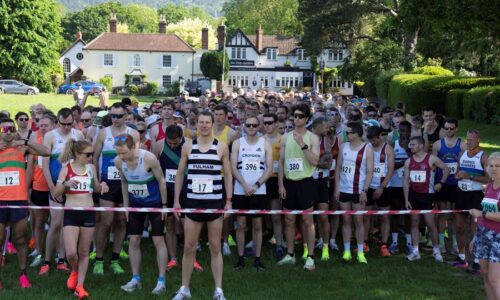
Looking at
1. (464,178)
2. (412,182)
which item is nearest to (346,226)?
(412,182)

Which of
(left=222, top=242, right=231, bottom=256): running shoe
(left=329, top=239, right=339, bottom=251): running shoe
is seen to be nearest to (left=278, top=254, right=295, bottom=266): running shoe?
(left=222, top=242, right=231, bottom=256): running shoe

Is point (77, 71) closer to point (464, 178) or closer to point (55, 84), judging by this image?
point (55, 84)

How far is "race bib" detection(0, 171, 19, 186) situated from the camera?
7.21 m

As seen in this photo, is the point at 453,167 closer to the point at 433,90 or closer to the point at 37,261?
the point at 37,261

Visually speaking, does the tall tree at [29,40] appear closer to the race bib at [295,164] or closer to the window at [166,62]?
the window at [166,62]

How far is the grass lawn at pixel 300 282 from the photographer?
23.5ft

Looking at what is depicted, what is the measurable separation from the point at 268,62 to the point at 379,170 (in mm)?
80410

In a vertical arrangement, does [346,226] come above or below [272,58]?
below

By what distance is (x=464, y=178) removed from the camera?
8102 millimetres

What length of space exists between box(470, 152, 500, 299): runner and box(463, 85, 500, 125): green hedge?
17242mm

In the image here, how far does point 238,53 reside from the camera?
289 ft

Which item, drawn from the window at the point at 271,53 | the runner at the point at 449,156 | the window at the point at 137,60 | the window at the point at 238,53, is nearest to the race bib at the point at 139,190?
the runner at the point at 449,156

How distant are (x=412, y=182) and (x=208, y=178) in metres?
3.45

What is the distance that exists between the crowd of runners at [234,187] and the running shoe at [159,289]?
2 cm
